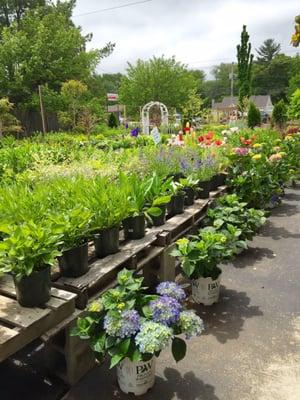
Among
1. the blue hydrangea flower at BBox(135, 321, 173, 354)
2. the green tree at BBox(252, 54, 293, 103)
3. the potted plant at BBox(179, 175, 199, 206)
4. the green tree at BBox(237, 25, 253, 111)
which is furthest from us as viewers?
the green tree at BBox(252, 54, 293, 103)

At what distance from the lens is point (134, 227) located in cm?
292

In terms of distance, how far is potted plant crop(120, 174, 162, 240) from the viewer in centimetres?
289

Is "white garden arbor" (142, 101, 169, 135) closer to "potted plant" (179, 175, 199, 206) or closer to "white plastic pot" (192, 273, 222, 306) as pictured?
"potted plant" (179, 175, 199, 206)

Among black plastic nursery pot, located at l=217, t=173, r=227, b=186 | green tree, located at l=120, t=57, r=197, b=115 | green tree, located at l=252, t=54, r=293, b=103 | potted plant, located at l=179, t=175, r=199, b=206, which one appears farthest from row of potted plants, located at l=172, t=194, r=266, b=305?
green tree, located at l=252, t=54, r=293, b=103

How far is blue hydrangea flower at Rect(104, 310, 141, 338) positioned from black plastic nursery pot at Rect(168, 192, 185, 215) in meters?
2.08

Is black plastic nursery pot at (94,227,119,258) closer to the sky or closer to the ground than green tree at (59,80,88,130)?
closer to the ground

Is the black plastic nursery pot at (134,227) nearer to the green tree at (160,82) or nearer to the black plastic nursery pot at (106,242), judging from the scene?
the black plastic nursery pot at (106,242)

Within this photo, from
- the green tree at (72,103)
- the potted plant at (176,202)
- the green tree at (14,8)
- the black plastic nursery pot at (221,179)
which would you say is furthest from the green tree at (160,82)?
the potted plant at (176,202)

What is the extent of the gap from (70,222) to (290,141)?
6.58 metres

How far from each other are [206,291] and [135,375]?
113 centimetres

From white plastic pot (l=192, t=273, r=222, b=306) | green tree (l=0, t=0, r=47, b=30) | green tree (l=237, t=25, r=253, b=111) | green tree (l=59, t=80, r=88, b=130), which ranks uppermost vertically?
green tree (l=0, t=0, r=47, b=30)

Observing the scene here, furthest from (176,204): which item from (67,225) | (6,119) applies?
(6,119)

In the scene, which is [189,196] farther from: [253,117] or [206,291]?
[253,117]

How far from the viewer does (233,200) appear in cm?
367
